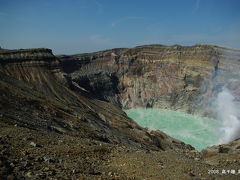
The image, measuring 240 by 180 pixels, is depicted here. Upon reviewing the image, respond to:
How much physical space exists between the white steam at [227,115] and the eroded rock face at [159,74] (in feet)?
6.24

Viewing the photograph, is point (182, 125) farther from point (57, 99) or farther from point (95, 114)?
point (57, 99)

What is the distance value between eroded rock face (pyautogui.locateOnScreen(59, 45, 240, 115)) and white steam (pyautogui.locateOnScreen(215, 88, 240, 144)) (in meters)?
1.90

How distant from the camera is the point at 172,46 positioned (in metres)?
80.3

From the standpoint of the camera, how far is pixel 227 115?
202 feet

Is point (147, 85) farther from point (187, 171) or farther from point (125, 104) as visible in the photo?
point (187, 171)

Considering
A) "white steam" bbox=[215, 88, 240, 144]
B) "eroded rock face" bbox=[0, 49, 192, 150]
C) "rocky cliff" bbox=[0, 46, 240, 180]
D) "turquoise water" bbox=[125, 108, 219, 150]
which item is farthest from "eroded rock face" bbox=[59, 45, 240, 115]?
"eroded rock face" bbox=[0, 49, 192, 150]

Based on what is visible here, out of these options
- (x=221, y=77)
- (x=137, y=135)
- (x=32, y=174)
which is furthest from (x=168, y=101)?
(x=32, y=174)

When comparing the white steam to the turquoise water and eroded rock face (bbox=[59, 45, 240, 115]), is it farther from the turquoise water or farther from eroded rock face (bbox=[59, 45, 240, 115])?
eroded rock face (bbox=[59, 45, 240, 115])

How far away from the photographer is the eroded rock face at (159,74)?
69.2 m

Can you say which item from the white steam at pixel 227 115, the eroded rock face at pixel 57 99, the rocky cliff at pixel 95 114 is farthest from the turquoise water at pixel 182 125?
the eroded rock face at pixel 57 99

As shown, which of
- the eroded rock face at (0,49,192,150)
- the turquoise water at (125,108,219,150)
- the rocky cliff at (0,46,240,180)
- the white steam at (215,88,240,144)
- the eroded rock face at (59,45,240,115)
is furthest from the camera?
the eroded rock face at (59,45,240,115)

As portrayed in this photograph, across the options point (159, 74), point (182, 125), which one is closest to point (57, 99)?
point (182, 125)

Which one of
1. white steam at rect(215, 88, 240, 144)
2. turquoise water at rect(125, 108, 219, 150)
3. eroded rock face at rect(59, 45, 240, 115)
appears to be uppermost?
eroded rock face at rect(59, 45, 240, 115)

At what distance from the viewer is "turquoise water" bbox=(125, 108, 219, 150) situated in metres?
53.9
